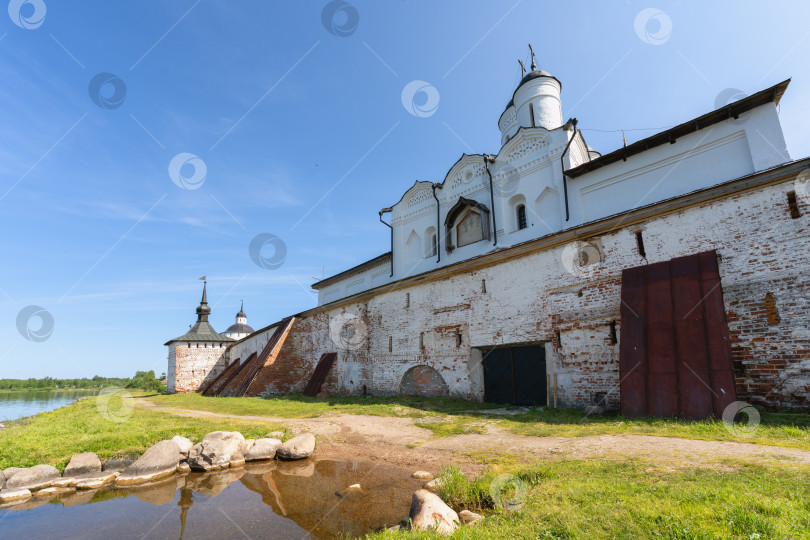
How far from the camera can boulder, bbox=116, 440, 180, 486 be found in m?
6.31

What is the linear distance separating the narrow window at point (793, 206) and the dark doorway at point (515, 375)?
6149mm

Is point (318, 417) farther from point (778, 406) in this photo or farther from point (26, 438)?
point (778, 406)

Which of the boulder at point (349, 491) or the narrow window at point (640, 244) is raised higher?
the narrow window at point (640, 244)

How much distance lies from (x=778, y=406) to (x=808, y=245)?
3.14 m

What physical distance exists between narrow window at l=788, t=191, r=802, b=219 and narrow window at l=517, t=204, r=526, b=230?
9.27 m

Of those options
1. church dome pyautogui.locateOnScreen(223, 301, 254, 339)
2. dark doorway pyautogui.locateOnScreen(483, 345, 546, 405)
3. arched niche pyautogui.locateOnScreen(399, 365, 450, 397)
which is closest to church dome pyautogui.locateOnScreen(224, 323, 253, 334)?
church dome pyautogui.locateOnScreen(223, 301, 254, 339)

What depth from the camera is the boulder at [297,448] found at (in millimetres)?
7285

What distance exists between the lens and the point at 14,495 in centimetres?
569

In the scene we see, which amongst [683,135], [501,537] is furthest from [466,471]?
[683,135]

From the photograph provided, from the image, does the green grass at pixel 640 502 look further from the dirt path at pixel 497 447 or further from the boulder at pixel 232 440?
the boulder at pixel 232 440

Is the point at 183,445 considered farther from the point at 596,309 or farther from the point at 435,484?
the point at 596,309

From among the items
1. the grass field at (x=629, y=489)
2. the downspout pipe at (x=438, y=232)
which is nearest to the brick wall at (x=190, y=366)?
the downspout pipe at (x=438, y=232)

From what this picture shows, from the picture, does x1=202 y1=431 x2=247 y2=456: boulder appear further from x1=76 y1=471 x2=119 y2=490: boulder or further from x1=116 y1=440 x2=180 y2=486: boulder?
x1=76 y1=471 x2=119 y2=490: boulder

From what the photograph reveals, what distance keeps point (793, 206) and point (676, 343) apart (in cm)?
355
